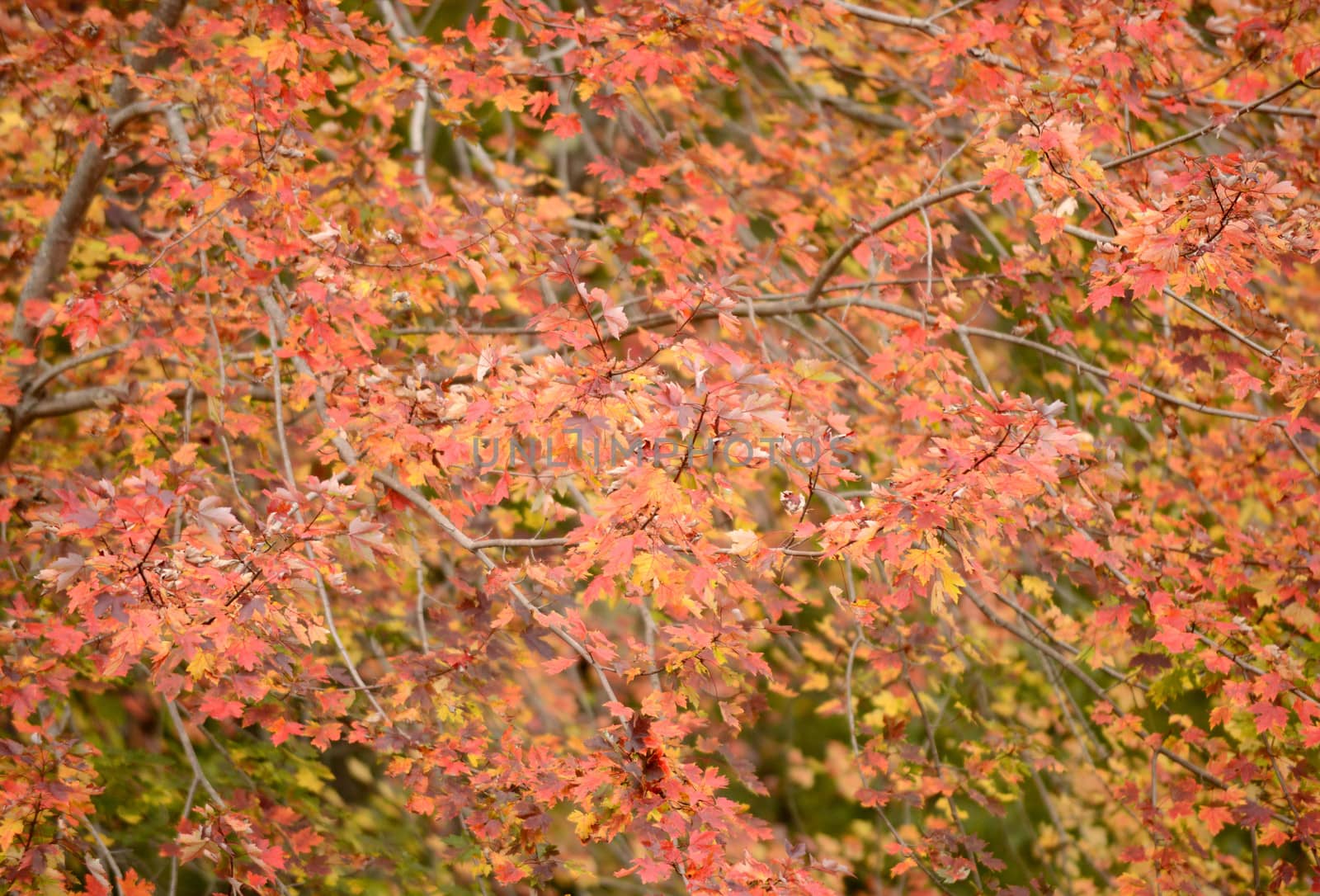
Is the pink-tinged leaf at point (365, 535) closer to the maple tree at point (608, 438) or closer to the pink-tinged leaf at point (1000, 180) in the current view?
the maple tree at point (608, 438)

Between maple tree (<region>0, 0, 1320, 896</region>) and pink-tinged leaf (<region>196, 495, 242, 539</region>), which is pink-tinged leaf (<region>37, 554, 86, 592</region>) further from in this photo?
pink-tinged leaf (<region>196, 495, 242, 539</region>)

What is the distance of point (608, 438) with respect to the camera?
2.68m

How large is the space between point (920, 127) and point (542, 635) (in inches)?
95.9

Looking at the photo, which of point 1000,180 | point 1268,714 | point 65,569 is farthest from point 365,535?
point 1268,714

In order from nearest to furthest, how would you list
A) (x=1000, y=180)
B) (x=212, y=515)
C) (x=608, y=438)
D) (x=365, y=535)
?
(x=212, y=515)
(x=365, y=535)
(x=608, y=438)
(x=1000, y=180)

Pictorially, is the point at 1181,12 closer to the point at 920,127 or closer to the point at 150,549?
the point at 920,127

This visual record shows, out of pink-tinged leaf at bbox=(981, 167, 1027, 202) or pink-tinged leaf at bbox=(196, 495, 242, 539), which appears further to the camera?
pink-tinged leaf at bbox=(981, 167, 1027, 202)

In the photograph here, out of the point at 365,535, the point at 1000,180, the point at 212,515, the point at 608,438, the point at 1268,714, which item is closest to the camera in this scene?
the point at 212,515

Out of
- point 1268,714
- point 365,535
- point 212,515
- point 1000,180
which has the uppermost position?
point 1000,180

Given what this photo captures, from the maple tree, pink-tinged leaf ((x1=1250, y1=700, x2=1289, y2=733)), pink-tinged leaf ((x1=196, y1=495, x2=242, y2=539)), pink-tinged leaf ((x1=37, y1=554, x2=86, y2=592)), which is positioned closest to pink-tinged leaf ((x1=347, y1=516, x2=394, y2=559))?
the maple tree

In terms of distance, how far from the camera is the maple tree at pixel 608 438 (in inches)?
96.1

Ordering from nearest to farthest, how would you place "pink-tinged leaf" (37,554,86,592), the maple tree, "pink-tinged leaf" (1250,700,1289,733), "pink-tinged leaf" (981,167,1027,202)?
"pink-tinged leaf" (37,554,86,592), the maple tree, "pink-tinged leaf" (981,167,1027,202), "pink-tinged leaf" (1250,700,1289,733)

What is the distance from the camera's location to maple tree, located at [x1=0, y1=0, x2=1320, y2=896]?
2441 millimetres

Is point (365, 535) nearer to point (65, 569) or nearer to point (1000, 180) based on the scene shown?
point (65, 569)
